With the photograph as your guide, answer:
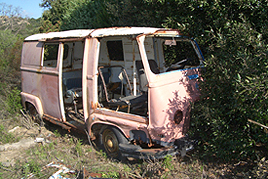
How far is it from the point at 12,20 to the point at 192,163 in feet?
70.8

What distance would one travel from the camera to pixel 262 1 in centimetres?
347

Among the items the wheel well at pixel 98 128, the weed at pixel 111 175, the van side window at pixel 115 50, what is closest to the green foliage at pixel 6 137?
the wheel well at pixel 98 128

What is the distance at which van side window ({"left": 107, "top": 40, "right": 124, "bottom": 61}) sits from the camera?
596cm

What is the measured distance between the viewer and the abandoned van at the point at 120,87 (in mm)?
3469

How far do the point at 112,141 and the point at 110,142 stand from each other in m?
0.06

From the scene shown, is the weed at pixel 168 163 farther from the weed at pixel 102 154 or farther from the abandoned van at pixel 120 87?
the weed at pixel 102 154

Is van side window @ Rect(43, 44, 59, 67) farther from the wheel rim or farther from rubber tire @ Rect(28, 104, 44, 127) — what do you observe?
the wheel rim

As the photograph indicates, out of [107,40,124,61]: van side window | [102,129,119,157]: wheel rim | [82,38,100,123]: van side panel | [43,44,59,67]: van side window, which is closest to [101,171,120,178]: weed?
[102,129,119,157]: wheel rim

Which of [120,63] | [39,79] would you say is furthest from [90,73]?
[120,63]

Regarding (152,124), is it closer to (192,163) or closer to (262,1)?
(192,163)

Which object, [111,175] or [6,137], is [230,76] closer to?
[111,175]

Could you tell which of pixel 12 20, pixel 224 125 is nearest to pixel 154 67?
pixel 224 125

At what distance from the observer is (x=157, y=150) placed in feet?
11.2

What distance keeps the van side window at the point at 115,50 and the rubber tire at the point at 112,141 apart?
2482mm
